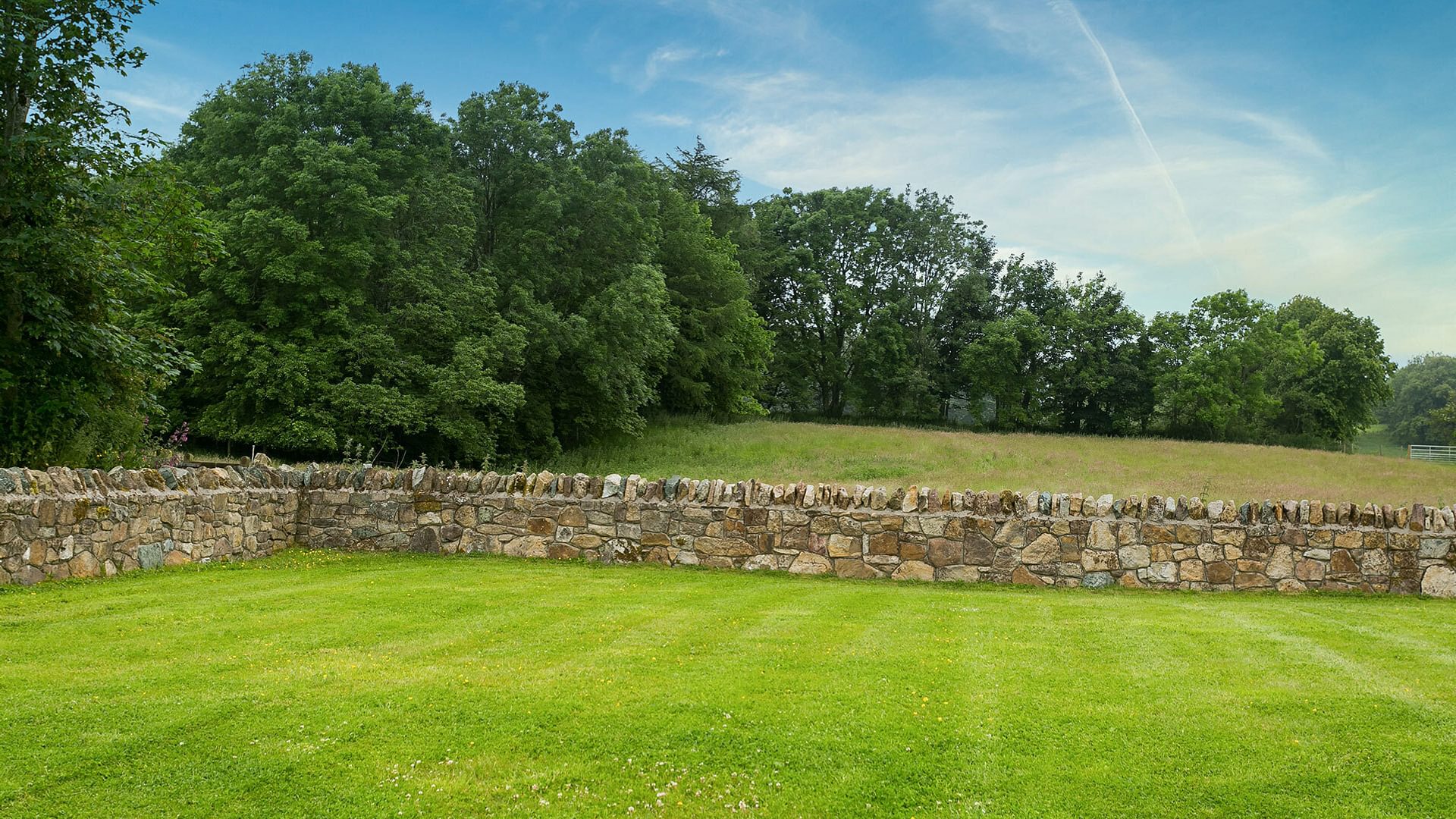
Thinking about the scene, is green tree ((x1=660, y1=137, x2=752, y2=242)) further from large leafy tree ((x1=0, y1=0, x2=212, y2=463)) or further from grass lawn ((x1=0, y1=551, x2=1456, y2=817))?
grass lawn ((x1=0, y1=551, x2=1456, y2=817))

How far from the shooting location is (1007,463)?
104ft

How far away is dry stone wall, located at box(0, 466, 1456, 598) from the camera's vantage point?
34.9 feet

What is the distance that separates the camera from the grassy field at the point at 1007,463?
2553 centimetres

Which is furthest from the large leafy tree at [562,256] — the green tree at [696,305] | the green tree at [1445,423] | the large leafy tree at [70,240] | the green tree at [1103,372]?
the green tree at [1445,423]

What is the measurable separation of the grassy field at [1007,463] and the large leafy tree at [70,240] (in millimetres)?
16514

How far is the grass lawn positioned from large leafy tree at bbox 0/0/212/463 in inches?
179

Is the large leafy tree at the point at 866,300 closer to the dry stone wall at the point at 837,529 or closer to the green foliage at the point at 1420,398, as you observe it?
the dry stone wall at the point at 837,529

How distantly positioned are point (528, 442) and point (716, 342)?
11137mm

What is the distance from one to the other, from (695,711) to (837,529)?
6.47 m

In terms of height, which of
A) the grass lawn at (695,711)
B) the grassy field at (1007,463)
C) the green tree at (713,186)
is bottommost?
the grass lawn at (695,711)

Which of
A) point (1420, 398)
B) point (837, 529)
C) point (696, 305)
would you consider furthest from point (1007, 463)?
point (1420, 398)

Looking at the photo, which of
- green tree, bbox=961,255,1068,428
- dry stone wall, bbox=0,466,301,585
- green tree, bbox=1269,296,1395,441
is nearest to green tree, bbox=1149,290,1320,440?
green tree, bbox=1269,296,1395,441

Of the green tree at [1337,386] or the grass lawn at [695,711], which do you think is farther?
the green tree at [1337,386]

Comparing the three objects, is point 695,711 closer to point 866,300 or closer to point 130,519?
point 130,519
